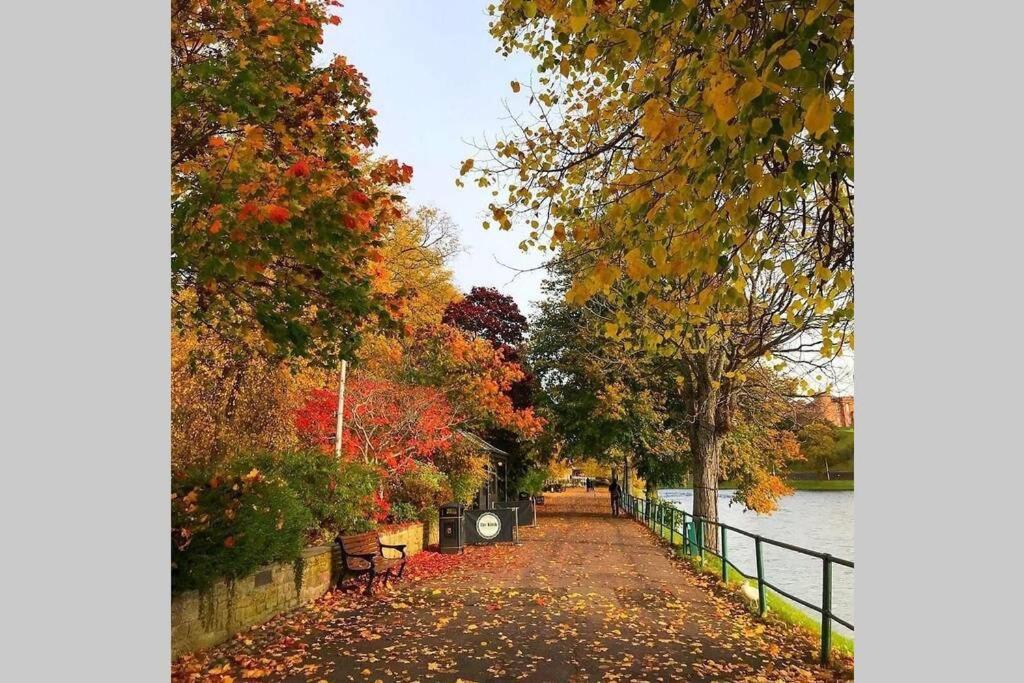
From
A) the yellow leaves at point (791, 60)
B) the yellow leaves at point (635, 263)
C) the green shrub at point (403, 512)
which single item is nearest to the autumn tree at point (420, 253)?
the yellow leaves at point (635, 263)

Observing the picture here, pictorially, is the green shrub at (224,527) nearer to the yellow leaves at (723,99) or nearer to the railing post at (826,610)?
the yellow leaves at (723,99)

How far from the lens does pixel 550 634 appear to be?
4.19 m

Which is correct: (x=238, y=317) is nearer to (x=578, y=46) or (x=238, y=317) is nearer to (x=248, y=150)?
(x=248, y=150)

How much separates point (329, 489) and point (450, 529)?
2563mm

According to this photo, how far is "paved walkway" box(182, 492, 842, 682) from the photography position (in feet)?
11.4

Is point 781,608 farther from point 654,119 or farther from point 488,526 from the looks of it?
point 488,526

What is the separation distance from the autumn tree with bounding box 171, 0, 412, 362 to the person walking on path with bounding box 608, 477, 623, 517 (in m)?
10.1

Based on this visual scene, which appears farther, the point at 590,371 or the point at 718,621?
the point at 590,371

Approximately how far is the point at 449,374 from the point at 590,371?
156 cm

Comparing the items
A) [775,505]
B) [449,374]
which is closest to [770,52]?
[775,505]

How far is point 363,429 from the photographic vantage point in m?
6.64

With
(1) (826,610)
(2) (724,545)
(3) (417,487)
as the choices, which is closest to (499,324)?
(3) (417,487)

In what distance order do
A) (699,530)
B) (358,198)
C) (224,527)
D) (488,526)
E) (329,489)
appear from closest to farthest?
(358,198), (224,527), (329,489), (699,530), (488,526)

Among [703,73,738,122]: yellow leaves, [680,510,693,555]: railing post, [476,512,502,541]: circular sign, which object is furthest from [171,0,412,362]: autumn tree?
[476,512,502,541]: circular sign
